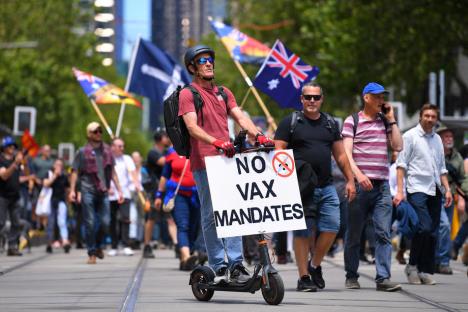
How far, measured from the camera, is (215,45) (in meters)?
73.4

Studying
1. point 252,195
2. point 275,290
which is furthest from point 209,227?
point 275,290

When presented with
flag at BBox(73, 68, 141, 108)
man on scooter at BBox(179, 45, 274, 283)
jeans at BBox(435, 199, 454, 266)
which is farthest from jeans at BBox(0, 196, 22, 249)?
man on scooter at BBox(179, 45, 274, 283)

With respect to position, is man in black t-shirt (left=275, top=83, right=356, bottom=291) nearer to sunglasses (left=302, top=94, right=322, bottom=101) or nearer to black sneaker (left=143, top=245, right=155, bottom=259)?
sunglasses (left=302, top=94, right=322, bottom=101)

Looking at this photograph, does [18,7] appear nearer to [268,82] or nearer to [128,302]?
[268,82]

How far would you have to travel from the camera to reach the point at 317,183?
43.7 feet

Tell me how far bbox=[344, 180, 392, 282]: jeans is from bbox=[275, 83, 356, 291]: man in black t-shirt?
42cm

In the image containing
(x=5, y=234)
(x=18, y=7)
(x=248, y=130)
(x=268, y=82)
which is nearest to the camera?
(x=248, y=130)

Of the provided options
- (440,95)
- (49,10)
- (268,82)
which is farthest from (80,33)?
(268,82)

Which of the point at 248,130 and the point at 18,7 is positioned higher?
the point at 18,7

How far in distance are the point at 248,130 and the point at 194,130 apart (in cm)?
50

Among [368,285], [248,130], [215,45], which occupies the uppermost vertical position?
[215,45]

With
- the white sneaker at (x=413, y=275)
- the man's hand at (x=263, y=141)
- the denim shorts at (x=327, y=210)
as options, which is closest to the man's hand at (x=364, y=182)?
the denim shorts at (x=327, y=210)

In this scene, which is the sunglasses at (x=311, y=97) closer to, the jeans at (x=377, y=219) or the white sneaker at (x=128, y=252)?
the jeans at (x=377, y=219)

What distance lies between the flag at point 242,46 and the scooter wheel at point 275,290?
53.0 feet
